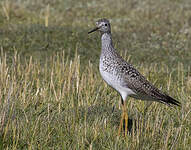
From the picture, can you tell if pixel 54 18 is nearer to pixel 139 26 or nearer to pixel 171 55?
pixel 139 26

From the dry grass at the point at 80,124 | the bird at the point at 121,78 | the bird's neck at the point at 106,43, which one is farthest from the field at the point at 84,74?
the bird's neck at the point at 106,43

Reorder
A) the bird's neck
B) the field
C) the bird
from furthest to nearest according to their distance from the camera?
the bird's neck → the bird → the field

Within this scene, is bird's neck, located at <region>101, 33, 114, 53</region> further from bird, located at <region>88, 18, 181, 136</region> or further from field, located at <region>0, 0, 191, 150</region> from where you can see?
field, located at <region>0, 0, 191, 150</region>

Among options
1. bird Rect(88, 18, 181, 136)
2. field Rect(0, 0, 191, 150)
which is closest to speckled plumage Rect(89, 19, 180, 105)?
bird Rect(88, 18, 181, 136)

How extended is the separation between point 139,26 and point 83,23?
96.7 inches

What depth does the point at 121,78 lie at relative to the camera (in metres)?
6.73

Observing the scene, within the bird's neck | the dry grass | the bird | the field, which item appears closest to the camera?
the dry grass

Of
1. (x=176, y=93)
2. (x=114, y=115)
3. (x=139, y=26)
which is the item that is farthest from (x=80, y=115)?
(x=139, y=26)

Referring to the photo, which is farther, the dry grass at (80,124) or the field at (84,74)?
the field at (84,74)

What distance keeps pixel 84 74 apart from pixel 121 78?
3.24 meters

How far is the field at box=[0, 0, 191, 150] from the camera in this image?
6129 mm

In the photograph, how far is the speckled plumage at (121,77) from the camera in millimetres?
6680

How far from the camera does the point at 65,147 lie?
5.86 metres

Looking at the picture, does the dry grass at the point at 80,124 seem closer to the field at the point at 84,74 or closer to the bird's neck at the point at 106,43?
the field at the point at 84,74
